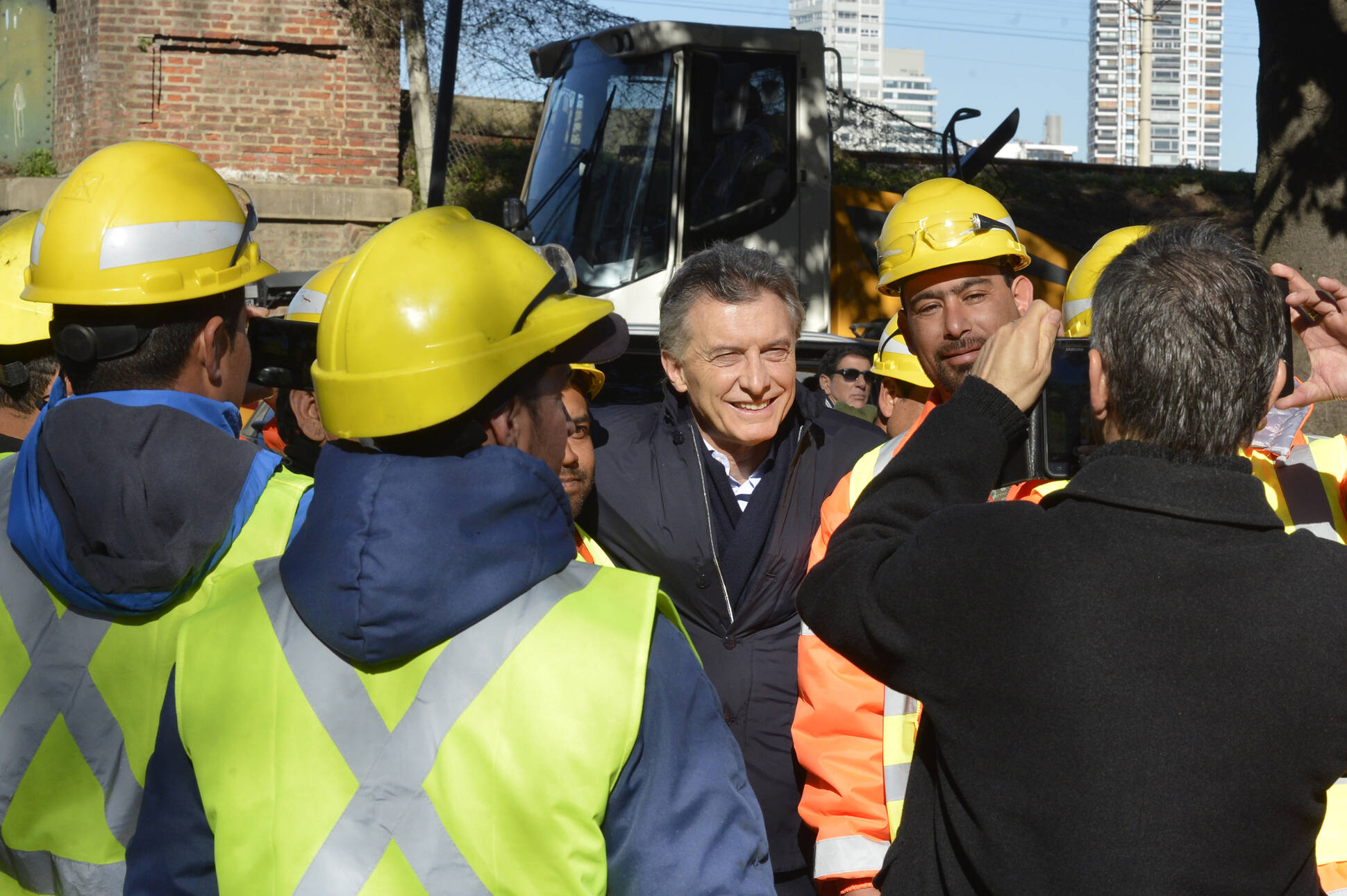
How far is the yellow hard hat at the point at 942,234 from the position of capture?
3164 millimetres

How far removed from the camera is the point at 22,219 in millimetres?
2932

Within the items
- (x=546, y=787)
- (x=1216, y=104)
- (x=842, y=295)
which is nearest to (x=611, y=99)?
(x=842, y=295)

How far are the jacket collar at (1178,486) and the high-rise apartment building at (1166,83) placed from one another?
506ft

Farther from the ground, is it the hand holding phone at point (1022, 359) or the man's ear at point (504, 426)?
the hand holding phone at point (1022, 359)

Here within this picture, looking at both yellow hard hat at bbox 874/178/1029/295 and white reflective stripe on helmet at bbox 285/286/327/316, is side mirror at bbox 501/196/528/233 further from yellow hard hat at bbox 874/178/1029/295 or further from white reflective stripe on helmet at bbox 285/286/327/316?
yellow hard hat at bbox 874/178/1029/295

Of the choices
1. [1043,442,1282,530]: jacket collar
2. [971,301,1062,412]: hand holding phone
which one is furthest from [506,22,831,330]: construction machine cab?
[1043,442,1282,530]: jacket collar

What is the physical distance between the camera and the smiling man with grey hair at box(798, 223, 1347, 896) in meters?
1.45

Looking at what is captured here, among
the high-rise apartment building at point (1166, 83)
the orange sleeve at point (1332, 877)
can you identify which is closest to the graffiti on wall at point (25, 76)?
the orange sleeve at point (1332, 877)

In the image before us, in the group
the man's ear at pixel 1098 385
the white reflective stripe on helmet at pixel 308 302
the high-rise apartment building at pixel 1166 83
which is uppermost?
the high-rise apartment building at pixel 1166 83

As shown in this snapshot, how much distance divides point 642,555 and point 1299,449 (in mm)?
1522

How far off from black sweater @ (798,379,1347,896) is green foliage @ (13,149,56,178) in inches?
588

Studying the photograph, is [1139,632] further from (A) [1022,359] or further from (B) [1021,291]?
(B) [1021,291]

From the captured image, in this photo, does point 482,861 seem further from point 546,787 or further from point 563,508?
point 563,508

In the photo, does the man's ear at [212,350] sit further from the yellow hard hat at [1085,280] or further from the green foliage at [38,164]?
the green foliage at [38,164]
